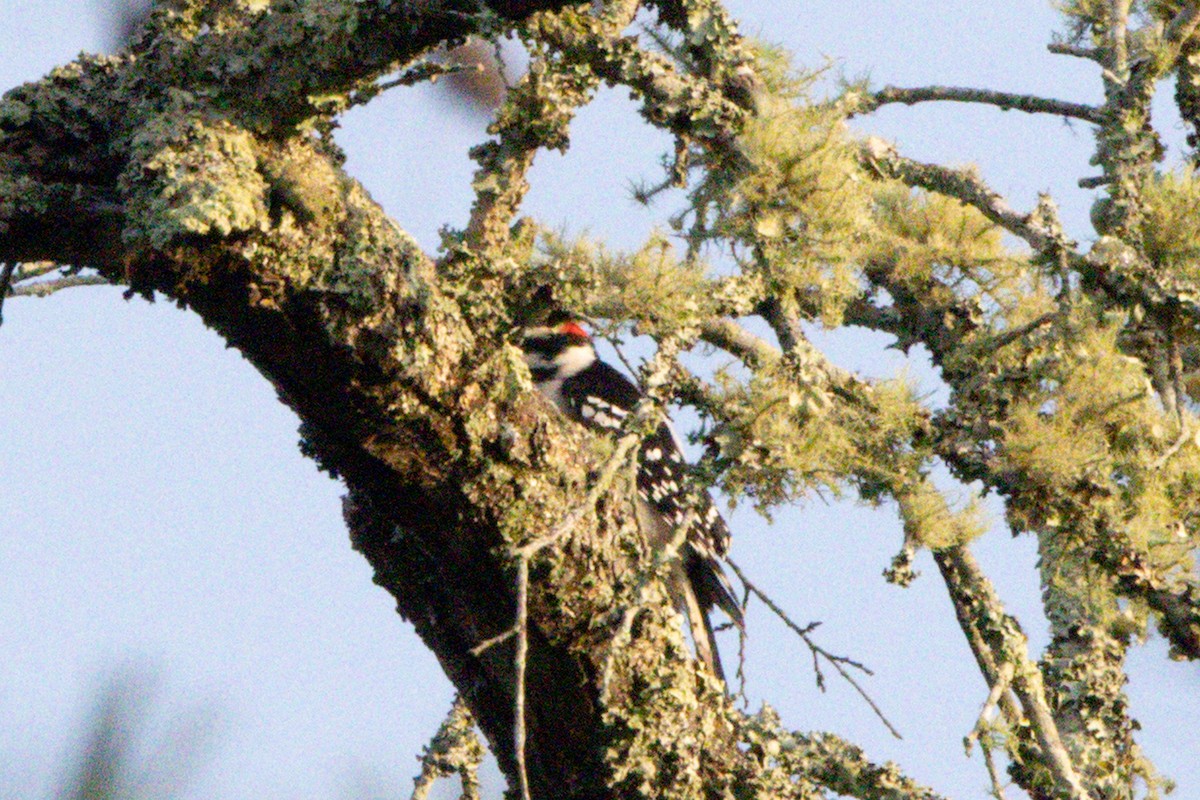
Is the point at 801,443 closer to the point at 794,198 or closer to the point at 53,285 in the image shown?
the point at 794,198

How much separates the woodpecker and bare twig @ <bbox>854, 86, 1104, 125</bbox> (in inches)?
39.2

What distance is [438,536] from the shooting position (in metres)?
2.22

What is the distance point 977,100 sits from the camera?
3320mm

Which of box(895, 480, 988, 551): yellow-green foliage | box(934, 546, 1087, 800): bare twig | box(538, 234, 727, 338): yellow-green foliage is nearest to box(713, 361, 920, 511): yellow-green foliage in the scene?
box(895, 480, 988, 551): yellow-green foliage

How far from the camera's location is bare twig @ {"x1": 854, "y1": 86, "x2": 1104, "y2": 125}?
316 cm

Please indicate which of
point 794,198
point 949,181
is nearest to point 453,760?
point 794,198

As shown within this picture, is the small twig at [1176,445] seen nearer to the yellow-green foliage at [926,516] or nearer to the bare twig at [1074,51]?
the yellow-green foliage at [926,516]

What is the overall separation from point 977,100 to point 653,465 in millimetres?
1486

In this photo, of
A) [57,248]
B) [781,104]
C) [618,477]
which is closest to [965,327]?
[781,104]

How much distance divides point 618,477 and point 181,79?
95 cm

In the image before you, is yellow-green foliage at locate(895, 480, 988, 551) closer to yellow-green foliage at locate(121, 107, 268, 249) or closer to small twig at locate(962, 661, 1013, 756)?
small twig at locate(962, 661, 1013, 756)

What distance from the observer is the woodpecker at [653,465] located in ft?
12.6

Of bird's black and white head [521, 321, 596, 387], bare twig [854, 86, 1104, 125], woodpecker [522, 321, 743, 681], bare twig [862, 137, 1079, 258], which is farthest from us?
bird's black and white head [521, 321, 596, 387]

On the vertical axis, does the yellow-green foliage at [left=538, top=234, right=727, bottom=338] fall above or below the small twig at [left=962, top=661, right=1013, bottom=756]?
above
